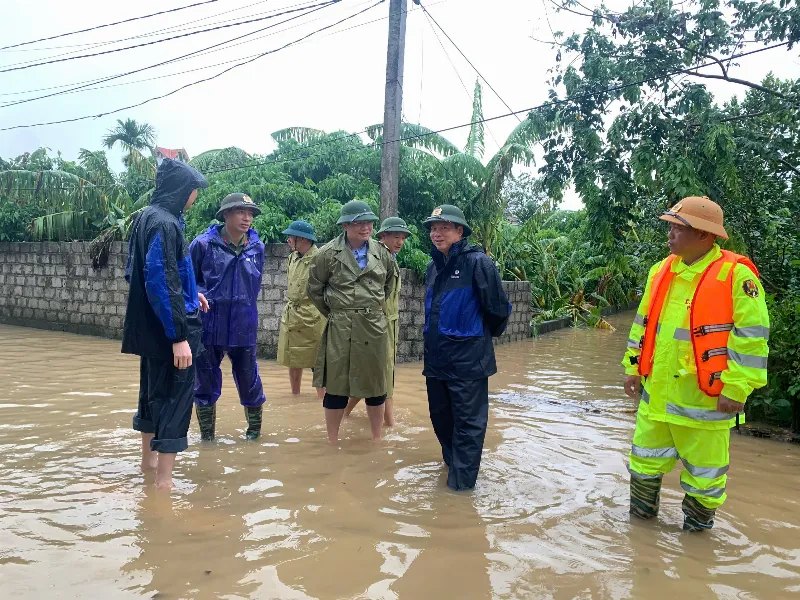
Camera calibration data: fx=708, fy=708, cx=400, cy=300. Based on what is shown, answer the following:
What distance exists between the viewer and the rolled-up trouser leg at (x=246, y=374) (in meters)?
5.47

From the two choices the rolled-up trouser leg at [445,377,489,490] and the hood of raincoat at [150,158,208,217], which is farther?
the rolled-up trouser leg at [445,377,489,490]

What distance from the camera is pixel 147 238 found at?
410 cm

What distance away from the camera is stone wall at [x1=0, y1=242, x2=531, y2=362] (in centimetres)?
1059

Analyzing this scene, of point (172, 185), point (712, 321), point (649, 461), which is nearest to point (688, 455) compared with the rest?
point (649, 461)

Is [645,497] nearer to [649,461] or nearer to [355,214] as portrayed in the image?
[649,461]

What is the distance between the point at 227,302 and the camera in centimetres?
538

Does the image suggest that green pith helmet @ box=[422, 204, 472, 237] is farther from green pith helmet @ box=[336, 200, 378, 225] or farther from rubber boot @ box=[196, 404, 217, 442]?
rubber boot @ box=[196, 404, 217, 442]

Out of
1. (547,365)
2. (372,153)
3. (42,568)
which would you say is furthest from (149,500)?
(372,153)

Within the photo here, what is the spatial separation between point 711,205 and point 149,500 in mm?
3588

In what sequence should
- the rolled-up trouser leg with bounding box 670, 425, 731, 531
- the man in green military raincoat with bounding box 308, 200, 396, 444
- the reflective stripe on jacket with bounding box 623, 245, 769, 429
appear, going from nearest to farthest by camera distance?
the reflective stripe on jacket with bounding box 623, 245, 769, 429, the rolled-up trouser leg with bounding box 670, 425, 731, 531, the man in green military raincoat with bounding box 308, 200, 396, 444

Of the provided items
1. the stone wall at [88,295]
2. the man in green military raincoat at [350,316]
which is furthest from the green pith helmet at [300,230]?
the stone wall at [88,295]

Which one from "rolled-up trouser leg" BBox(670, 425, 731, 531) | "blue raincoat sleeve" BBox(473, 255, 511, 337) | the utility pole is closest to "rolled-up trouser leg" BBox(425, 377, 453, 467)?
"blue raincoat sleeve" BBox(473, 255, 511, 337)

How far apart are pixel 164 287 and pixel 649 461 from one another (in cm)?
288

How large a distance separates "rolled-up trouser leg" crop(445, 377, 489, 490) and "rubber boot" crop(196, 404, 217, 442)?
2.01 m
